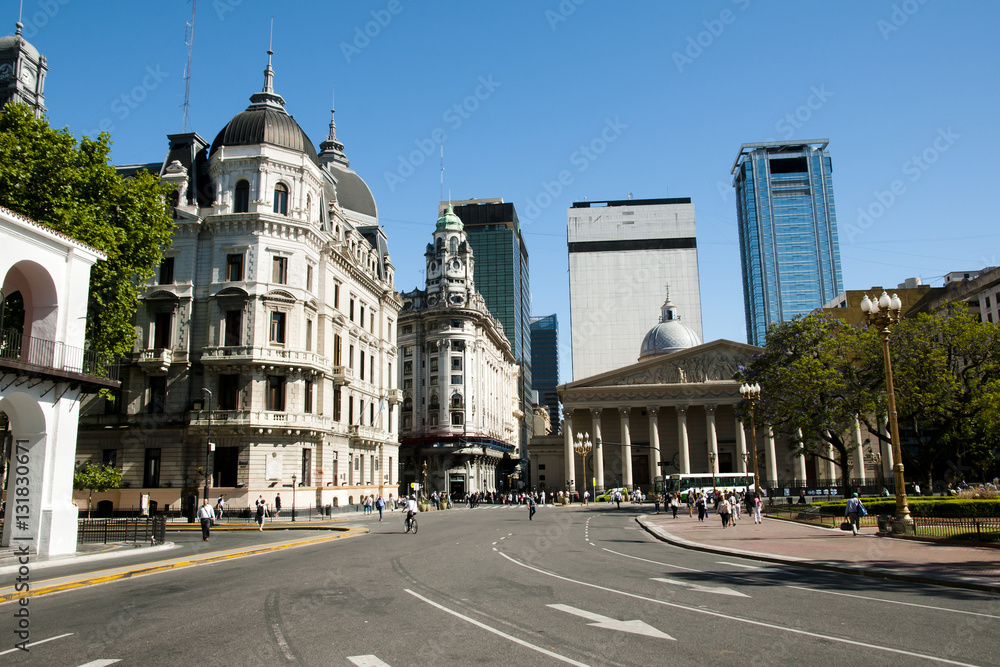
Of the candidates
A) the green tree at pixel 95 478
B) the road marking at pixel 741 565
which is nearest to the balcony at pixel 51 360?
the green tree at pixel 95 478

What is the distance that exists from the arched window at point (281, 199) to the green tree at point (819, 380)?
33.6m

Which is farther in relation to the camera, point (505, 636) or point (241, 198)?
point (241, 198)

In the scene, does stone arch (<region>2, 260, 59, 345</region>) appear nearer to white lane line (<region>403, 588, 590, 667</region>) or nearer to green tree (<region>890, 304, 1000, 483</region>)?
white lane line (<region>403, 588, 590, 667</region>)

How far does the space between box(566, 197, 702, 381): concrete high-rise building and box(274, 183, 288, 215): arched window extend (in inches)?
5302

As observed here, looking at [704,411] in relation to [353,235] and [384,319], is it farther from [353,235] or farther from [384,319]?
[353,235]

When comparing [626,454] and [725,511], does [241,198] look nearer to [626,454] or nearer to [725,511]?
[725,511]

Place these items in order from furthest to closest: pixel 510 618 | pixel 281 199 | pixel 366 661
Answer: pixel 281 199 → pixel 510 618 → pixel 366 661

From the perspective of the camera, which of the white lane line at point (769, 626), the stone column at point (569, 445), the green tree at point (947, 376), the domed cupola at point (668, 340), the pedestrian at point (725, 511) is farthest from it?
the domed cupola at point (668, 340)

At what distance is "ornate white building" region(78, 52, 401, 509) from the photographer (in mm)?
45094

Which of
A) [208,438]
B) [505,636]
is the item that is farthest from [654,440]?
[505,636]

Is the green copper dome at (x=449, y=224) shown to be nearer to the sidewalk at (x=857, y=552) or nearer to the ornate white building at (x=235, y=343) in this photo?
the ornate white building at (x=235, y=343)

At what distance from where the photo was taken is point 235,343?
45969mm

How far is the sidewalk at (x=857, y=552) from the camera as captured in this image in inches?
613

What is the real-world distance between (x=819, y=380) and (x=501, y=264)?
117 m
